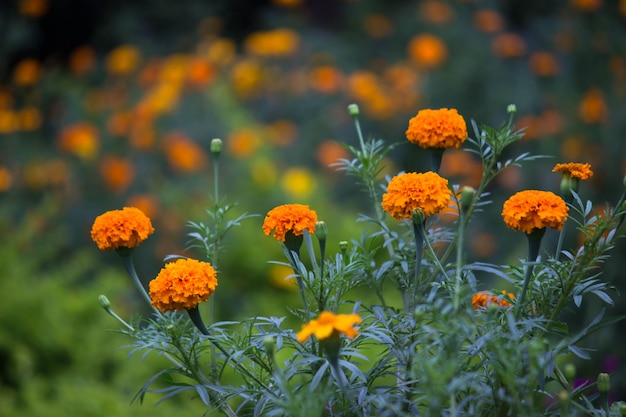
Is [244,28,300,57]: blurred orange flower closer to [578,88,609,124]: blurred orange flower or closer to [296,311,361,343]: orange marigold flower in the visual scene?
[578,88,609,124]: blurred orange flower

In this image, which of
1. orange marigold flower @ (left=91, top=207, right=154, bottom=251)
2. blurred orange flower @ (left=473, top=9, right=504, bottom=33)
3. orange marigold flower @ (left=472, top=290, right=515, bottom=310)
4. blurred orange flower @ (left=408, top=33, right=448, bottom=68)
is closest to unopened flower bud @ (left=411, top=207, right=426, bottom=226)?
orange marigold flower @ (left=472, top=290, right=515, bottom=310)

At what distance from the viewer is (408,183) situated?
24.6 inches

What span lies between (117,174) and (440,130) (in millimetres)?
1772

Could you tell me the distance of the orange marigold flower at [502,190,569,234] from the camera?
60cm

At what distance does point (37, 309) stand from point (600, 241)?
4.94ft

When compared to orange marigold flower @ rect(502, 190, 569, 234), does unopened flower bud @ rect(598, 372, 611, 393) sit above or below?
below

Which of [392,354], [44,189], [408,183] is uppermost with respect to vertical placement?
[408,183]

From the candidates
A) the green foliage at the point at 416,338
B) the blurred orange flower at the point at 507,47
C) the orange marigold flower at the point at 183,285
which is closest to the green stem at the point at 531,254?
the green foliage at the point at 416,338

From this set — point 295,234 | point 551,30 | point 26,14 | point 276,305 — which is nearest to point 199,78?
point 276,305

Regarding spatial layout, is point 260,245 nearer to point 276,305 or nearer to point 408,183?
point 276,305

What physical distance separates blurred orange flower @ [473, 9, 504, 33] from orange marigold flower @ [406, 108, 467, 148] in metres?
2.23

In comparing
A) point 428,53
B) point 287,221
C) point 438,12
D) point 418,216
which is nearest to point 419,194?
point 418,216

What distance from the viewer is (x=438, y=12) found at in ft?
9.81

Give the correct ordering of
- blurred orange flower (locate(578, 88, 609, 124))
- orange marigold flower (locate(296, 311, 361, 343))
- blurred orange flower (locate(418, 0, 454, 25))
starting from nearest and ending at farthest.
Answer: orange marigold flower (locate(296, 311, 361, 343)), blurred orange flower (locate(578, 88, 609, 124)), blurred orange flower (locate(418, 0, 454, 25))
